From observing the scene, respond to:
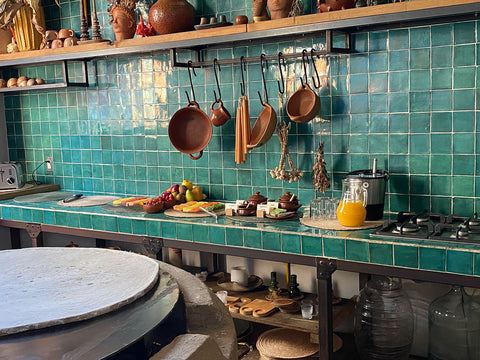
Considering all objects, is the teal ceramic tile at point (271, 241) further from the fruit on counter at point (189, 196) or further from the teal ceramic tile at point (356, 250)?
the fruit on counter at point (189, 196)

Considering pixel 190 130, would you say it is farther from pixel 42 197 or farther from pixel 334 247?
pixel 334 247

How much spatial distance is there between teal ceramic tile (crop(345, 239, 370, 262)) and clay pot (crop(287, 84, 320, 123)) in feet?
2.79

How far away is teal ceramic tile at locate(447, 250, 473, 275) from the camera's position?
2.38m

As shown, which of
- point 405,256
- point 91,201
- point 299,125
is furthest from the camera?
point 91,201

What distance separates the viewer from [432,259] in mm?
2463

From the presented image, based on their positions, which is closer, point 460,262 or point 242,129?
point 460,262

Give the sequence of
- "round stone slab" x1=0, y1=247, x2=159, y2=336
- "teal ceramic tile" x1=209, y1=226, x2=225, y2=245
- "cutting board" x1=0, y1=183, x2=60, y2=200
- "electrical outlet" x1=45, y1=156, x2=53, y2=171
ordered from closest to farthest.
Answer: "round stone slab" x1=0, y1=247, x2=159, y2=336 < "teal ceramic tile" x1=209, y1=226, x2=225, y2=245 < "cutting board" x1=0, y1=183, x2=60, y2=200 < "electrical outlet" x1=45, y1=156, x2=53, y2=171

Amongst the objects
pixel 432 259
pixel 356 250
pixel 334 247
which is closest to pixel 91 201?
pixel 334 247

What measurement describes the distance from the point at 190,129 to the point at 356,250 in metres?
1.56

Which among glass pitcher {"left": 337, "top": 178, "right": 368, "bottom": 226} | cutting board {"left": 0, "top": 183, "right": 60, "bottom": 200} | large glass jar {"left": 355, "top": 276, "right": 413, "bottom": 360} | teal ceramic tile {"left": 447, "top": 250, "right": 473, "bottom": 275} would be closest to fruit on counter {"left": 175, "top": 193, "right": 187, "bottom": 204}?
glass pitcher {"left": 337, "top": 178, "right": 368, "bottom": 226}

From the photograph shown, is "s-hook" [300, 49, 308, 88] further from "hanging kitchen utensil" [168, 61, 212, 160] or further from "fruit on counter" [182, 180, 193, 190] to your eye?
"fruit on counter" [182, 180, 193, 190]

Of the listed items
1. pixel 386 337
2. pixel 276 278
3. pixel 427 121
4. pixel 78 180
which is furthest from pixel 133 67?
pixel 386 337

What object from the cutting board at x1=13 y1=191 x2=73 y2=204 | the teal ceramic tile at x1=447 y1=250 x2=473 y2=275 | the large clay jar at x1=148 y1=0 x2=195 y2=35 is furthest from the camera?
the cutting board at x1=13 y1=191 x2=73 y2=204

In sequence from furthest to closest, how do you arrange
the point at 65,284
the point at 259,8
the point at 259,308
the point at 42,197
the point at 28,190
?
the point at 28,190 < the point at 42,197 < the point at 259,8 < the point at 259,308 < the point at 65,284
